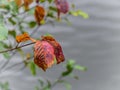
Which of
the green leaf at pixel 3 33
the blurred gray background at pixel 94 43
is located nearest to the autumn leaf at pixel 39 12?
the green leaf at pixel 3 33

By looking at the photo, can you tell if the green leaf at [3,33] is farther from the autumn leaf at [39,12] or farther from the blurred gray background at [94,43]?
the blurred gray background at [94,43]

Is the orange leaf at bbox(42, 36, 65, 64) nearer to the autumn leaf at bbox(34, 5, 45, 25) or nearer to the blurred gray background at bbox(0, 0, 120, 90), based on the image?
the autumn leaf at bbox(34, 5, 45, 25)

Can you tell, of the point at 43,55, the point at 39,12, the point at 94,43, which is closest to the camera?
the point at 43,55

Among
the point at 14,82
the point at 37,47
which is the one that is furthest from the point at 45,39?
the point at 14,82

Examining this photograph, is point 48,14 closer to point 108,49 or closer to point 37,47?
point 37,47

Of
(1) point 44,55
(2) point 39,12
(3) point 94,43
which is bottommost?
(3) point 94,43

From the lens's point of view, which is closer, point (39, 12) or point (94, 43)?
point (39, 12)

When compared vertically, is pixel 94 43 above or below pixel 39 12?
below

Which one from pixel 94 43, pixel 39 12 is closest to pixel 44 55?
pixel 39 12

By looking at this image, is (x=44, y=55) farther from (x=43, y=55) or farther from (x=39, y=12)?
(x=39, y=12)
